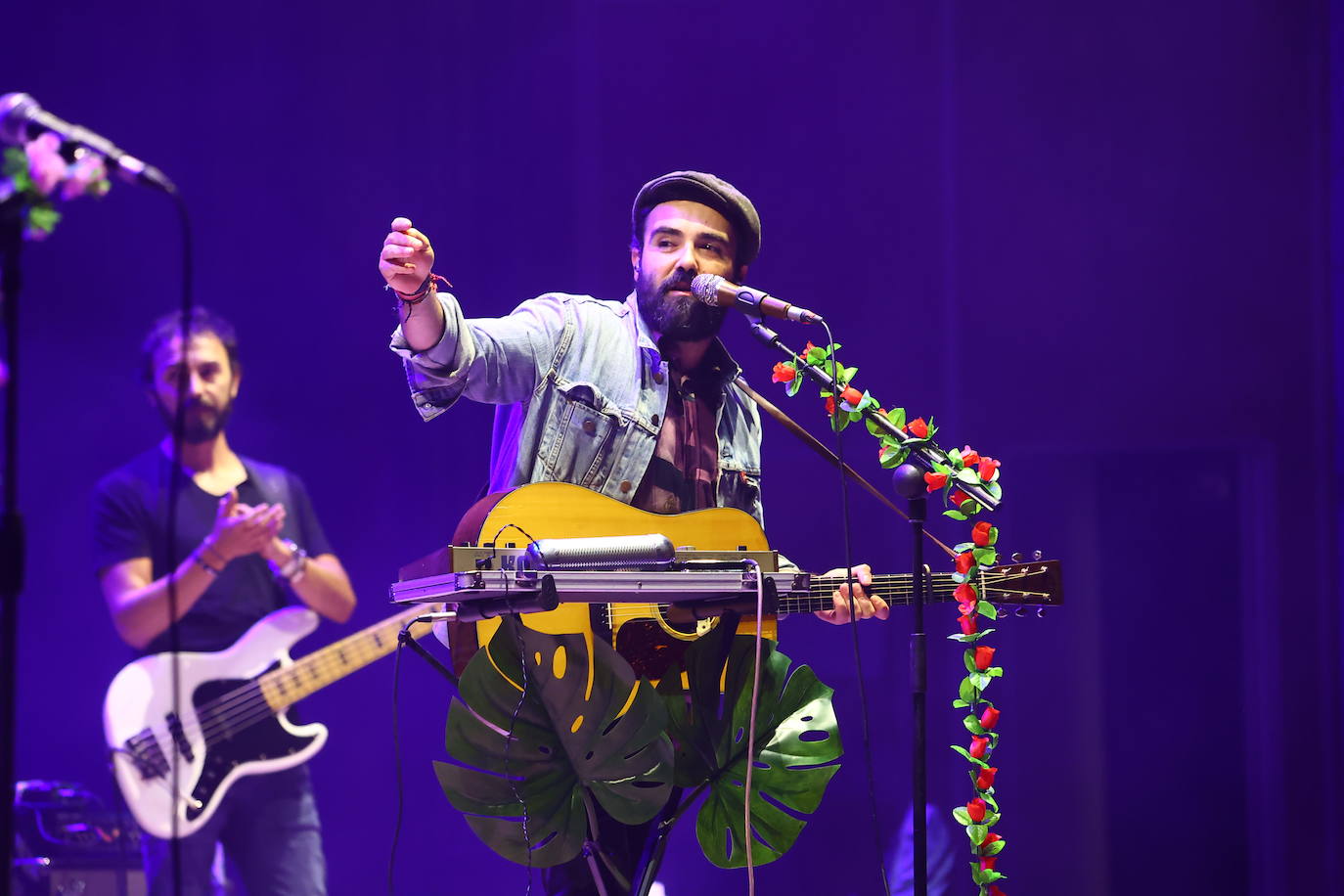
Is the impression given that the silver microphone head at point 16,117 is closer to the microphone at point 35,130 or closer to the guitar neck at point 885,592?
the microphone at point 35,130

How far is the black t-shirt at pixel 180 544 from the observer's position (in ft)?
11.7

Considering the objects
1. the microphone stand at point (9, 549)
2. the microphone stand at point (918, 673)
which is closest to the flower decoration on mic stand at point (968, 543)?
the microphone stand at point (918, 673)

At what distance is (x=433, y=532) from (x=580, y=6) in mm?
1858

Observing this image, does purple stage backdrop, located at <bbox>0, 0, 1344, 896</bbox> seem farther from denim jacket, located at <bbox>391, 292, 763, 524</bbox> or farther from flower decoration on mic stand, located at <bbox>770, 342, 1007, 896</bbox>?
flower decoration on mic stand, located at <bbox>770, 342, 1007, 896</bbox>

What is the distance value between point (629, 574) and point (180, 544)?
5.94ft

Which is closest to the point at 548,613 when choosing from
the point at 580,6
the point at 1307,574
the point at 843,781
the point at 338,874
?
the point at 338,874

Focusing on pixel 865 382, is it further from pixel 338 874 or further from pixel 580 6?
pixel 338 874

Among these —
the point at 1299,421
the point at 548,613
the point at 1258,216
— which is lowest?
the point at 548,613

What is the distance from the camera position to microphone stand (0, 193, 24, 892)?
5.92 ft

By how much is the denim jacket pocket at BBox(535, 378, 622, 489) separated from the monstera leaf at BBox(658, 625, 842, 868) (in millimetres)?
577

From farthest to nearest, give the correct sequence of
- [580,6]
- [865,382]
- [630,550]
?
[865,382]
[580,6]
[630,550]

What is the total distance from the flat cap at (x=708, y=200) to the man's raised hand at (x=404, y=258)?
2.96 ft

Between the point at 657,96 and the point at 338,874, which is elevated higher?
the point at 657,96

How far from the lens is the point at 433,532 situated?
412cm
